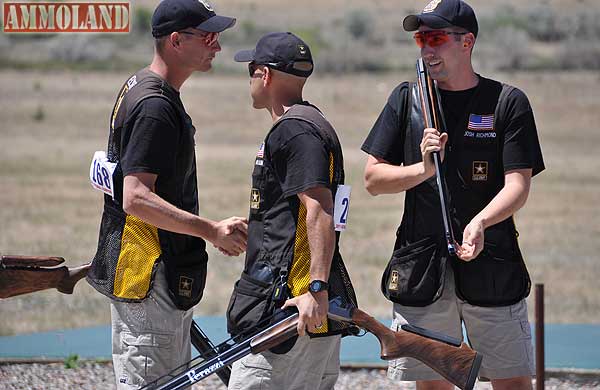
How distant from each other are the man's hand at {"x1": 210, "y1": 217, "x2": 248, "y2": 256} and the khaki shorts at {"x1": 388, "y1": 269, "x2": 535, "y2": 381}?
31.4 inches

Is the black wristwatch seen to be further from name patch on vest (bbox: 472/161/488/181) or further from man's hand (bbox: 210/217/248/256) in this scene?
name patch on vest (bbox: 472/161/488/181)

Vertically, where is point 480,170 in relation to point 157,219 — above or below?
above

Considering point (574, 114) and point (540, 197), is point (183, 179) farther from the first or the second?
point (574, 114)

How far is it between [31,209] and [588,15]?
1941 centimetres

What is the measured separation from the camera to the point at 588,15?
3095 centimetres

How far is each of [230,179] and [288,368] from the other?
1516cm

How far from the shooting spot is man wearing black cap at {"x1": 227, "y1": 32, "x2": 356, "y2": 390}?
411 centimetres

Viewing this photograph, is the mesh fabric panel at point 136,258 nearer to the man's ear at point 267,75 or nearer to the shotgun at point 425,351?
the shotgun at point 425,351

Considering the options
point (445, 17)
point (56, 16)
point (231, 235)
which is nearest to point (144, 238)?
point (231, 235)

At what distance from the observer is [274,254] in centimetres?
422

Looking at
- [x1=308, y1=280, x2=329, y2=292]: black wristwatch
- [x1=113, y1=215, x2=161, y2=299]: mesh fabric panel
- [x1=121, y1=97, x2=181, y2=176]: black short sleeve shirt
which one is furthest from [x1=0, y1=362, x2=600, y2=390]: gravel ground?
[x1=308, y1=280, x2=329, y2=292]: black wristwatch

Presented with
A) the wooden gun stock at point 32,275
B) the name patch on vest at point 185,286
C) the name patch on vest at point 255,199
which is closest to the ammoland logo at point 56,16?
the wooden gun stock at point 32,275

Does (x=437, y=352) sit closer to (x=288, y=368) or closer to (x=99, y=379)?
(x=288, y=368)

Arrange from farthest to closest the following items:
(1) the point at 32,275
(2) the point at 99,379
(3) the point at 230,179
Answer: (3) the point at 230,179 → (2) the point at 99,379 → (1) the point at 32,275
